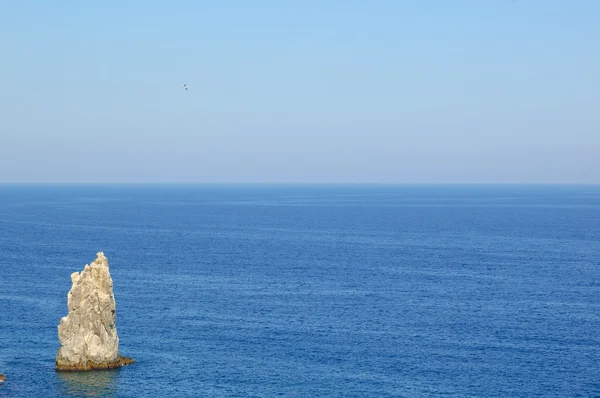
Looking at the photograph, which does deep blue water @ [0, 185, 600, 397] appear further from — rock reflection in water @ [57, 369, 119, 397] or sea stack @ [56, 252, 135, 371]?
sea stack @ [56, 252, 135, 371]

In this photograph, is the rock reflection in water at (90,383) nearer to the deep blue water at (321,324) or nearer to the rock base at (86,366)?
the deep blue water at (321,324)

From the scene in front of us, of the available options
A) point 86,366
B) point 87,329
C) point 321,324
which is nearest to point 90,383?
point 86,366

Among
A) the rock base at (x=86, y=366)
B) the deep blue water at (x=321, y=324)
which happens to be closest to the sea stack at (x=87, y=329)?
the rock base at (x=86, y=366)

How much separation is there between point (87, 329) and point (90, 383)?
636 cm

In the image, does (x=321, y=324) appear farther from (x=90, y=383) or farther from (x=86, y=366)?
(x=90, y=383)

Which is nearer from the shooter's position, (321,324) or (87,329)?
(87,329)

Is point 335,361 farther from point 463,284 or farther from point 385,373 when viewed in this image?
point 463,284

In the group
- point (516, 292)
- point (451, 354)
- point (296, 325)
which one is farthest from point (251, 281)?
point (451, 354)

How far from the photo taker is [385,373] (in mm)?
84062

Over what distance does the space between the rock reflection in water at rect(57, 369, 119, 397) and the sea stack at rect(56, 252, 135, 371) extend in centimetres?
130

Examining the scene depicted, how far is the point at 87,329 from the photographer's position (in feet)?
275

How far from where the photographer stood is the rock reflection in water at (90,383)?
76688 mm

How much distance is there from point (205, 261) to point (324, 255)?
87.6ft

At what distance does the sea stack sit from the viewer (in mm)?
83562
